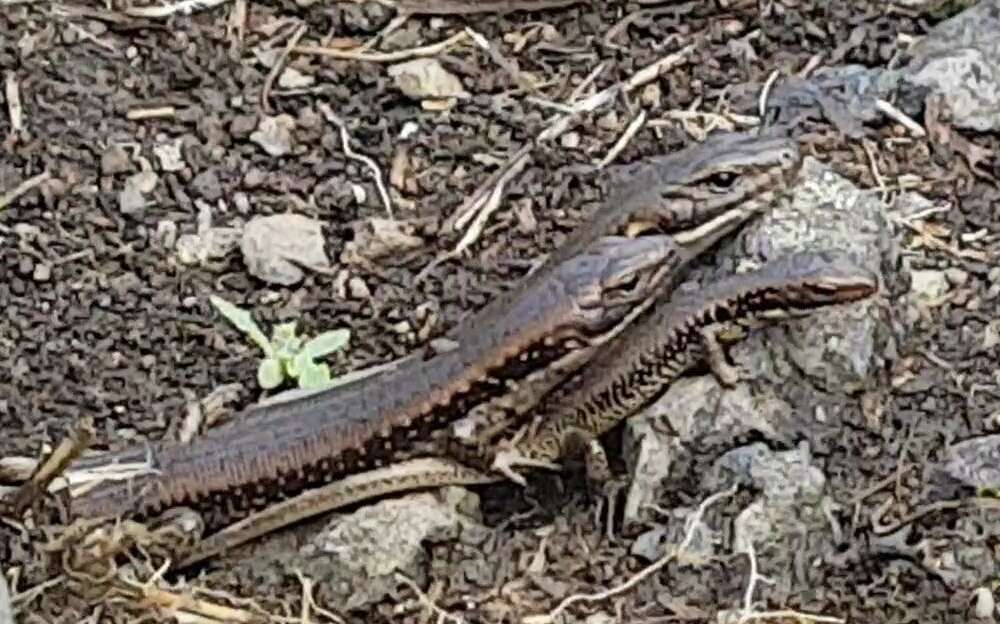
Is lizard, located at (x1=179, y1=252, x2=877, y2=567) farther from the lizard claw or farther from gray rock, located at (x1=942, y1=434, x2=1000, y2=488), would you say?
gray rock, located at (x1=942, y1=434, x2=1000, y2=488)

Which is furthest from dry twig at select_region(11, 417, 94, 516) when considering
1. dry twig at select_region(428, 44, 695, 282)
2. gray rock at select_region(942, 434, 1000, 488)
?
gray rock at select_region(942, 434, 1000, 488)

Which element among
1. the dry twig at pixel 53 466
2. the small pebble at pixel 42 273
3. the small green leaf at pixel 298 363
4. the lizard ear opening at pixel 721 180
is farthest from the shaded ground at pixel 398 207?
the lizard ear opening at pixel 721 180

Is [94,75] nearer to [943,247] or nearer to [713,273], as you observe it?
[713,273]

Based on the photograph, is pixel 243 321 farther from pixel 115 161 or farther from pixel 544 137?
pixel 544 137

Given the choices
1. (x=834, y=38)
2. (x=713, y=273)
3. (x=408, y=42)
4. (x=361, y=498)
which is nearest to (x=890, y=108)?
(x=834, y=38)

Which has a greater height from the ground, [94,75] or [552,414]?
[94,75]

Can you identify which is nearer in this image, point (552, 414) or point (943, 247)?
point (552, 414)

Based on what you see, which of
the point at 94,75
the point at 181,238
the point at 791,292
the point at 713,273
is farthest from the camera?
the point at 94,75
